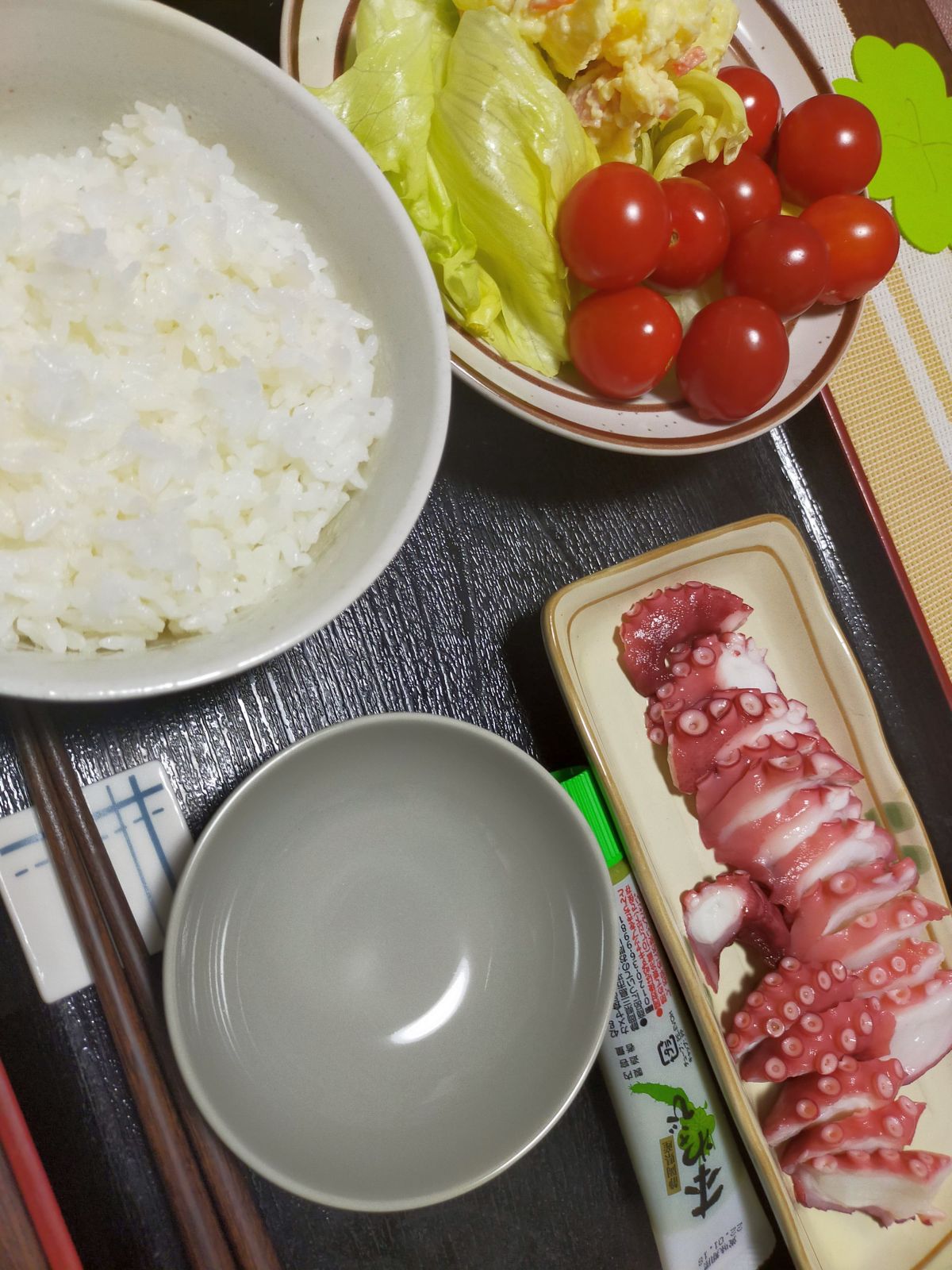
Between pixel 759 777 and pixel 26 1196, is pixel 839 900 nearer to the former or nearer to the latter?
pixel 759 777

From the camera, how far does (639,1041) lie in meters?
1.40

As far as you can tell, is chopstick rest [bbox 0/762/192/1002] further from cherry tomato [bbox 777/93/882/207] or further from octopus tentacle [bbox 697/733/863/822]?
cherry tomato [bbox 777/93/882/207]

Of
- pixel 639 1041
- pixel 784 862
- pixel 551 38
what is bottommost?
pixel 639 1041

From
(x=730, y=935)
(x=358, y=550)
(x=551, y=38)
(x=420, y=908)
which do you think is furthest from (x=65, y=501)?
(x=730, y=935)

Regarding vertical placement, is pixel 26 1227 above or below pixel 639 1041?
above

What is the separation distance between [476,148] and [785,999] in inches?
57.3

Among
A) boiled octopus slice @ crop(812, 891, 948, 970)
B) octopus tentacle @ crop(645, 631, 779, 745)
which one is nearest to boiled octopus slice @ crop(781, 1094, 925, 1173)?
boiled octopus slice @ crop(812, 891, 948, 970)

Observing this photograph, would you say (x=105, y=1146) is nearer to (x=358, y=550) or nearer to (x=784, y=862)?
(x=358, y=550)

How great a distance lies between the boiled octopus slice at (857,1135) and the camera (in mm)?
1422

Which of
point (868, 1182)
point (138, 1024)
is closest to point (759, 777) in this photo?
point (868, 1182)

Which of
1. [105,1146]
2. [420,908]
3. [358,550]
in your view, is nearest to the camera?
[358,550]

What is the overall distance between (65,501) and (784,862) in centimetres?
126

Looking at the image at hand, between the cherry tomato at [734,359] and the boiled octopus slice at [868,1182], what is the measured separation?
1.24 metres

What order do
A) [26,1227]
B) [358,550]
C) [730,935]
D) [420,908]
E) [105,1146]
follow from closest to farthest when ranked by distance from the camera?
[26,1227]
[358,550]
[105,1146]
[420,908]
[730,935]
